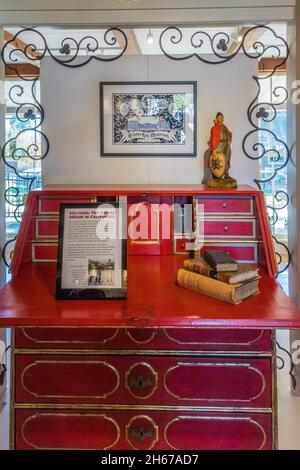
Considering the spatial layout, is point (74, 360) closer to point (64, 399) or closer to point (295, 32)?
point (64, 399)

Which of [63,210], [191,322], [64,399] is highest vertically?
[63,210]

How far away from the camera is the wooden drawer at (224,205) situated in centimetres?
181

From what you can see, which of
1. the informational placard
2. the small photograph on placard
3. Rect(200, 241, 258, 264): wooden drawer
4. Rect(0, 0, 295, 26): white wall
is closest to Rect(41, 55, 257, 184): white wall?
Rect(0, 0, 295, 26): white wall

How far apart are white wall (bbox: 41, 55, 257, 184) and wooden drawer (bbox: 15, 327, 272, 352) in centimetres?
130

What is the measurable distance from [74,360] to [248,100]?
1.81 metres

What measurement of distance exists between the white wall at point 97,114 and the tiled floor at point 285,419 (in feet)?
4.20

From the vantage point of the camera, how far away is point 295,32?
220 cm

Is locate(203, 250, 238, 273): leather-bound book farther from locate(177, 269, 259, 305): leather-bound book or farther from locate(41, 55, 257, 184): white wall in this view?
locate(41, 55, 257, 184): white wall

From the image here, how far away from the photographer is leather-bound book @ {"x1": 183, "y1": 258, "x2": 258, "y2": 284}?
4.25ft

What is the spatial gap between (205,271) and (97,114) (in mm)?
1441

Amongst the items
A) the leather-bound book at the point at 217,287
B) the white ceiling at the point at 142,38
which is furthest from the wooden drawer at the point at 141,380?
the white ceiling at the point at 142,38

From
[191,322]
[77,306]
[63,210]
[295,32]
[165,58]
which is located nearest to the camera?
[191,322]

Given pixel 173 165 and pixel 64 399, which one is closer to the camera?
pixel 64 399

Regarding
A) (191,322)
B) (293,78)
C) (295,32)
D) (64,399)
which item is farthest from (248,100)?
(64,399)
